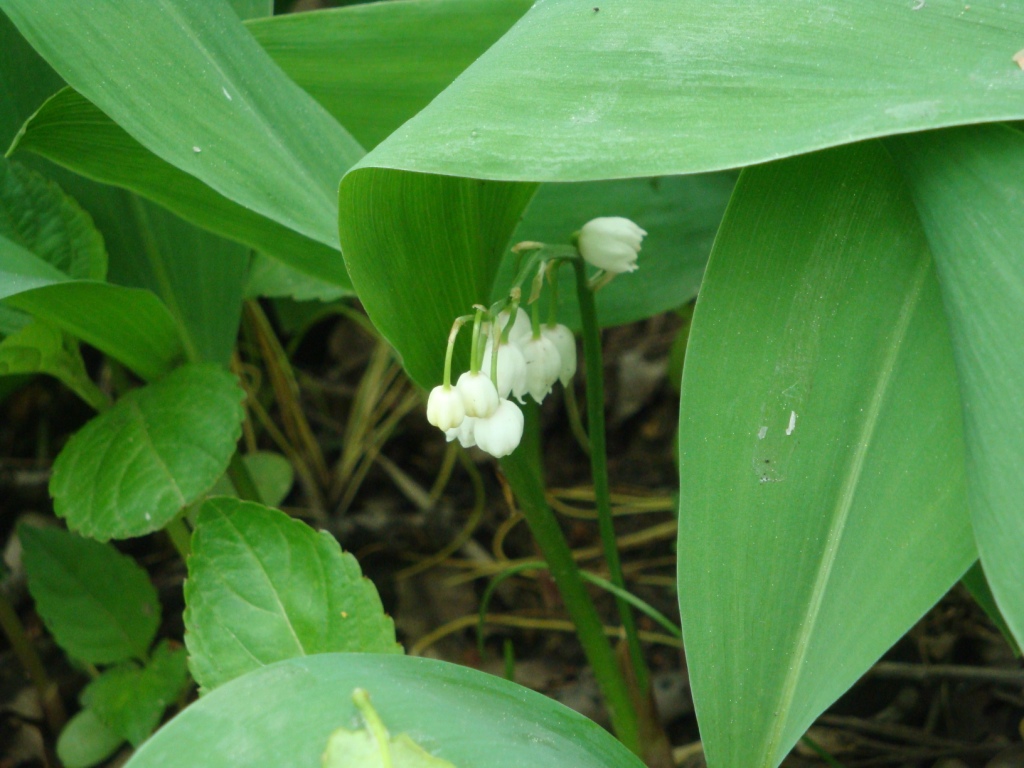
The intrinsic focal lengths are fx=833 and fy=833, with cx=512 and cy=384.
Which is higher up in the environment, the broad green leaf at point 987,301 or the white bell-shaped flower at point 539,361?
the broad green leaf at point 987,301

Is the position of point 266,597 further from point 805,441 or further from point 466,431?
point 805,441

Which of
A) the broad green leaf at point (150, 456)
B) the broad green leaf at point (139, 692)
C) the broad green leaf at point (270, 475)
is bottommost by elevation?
the broad green leaf at point (139, 692)

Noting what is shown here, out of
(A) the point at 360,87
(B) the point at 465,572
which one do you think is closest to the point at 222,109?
(A) the point at 360,87

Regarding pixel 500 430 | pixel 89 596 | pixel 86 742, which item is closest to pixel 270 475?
pixel 89 596

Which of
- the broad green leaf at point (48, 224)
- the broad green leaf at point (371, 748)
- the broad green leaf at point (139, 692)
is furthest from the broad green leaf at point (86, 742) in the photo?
the broad green leaf at point (371, 748)

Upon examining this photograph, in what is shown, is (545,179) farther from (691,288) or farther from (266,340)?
(266,340)

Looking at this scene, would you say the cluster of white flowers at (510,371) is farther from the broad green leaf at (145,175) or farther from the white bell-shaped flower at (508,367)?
the broad green leaf at (145,175)

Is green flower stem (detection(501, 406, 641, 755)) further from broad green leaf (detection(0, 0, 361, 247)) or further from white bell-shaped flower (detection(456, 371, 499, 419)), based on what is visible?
broad green leaf (detection(0, 0, 361, 247))
